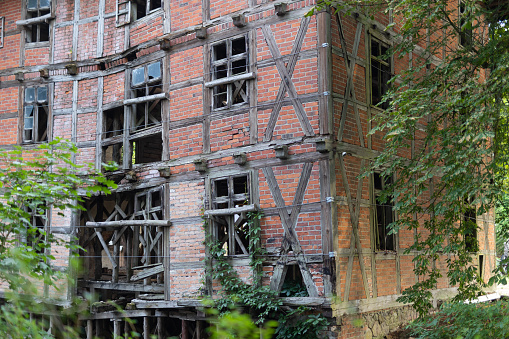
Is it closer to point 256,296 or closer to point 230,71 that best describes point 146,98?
point 230,71

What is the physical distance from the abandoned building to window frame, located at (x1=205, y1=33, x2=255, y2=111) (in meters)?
0.03

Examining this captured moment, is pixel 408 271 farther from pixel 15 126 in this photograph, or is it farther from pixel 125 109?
pixel 15 126

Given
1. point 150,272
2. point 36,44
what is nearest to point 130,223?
point 150,272

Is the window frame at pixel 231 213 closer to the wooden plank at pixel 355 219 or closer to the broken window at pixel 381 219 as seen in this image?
the wooden plank at pixel 355 219

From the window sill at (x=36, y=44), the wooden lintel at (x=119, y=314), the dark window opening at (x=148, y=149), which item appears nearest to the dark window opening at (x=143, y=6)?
the window sill at (x=36, y=44)

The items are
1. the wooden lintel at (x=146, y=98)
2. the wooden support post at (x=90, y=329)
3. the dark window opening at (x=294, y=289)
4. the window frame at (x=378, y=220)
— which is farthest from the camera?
the wooden support post at (x=90, y=329)

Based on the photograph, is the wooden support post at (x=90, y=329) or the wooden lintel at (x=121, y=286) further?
the wooden support post at (x=90, y=329)

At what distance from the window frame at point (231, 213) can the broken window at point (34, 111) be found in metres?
5.43

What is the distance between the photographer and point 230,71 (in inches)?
422

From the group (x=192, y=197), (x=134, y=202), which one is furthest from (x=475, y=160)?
(x=134, y=202)

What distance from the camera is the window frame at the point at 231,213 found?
1010 cm

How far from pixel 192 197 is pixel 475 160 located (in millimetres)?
5446

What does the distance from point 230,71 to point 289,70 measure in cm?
135

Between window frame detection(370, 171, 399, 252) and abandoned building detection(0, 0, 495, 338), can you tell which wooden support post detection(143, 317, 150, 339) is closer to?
abandoned building detection(0, 0, 495, 338)
